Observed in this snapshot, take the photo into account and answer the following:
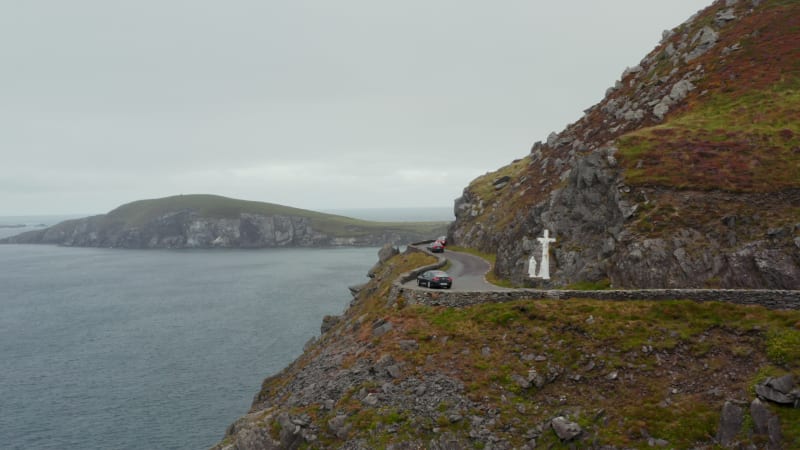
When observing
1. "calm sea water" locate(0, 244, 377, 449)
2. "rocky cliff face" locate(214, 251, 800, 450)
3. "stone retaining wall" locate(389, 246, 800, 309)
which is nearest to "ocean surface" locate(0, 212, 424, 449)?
"calm sea water" locate(0, 244, 377, 449)

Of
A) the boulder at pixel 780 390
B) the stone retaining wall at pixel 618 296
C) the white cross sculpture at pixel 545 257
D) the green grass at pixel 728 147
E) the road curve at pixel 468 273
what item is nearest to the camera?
the boulder at pixel 780 390

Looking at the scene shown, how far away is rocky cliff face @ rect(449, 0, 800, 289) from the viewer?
1281 inches

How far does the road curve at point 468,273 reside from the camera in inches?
1585

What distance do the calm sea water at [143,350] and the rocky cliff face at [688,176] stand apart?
37484 millimetres

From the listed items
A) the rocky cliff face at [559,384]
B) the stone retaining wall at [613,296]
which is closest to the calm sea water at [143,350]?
the rocky cliff face at [559,384]

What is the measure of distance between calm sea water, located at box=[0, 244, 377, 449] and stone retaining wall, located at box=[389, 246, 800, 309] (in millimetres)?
26258

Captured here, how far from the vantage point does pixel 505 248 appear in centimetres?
5025

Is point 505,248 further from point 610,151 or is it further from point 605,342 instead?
point 605,342

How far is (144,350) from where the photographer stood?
71.2 metres

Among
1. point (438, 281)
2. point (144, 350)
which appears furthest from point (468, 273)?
point (144, 350)

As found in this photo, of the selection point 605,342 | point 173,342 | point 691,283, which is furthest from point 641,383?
point 173,342

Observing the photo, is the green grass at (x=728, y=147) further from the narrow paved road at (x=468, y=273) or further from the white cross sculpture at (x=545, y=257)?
the narrow paved road at (x=468, y=273)

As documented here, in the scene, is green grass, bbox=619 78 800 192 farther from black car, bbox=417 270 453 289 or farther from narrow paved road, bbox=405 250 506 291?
black car, bbox=417 270 453 289

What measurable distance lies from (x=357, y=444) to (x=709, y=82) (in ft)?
173
